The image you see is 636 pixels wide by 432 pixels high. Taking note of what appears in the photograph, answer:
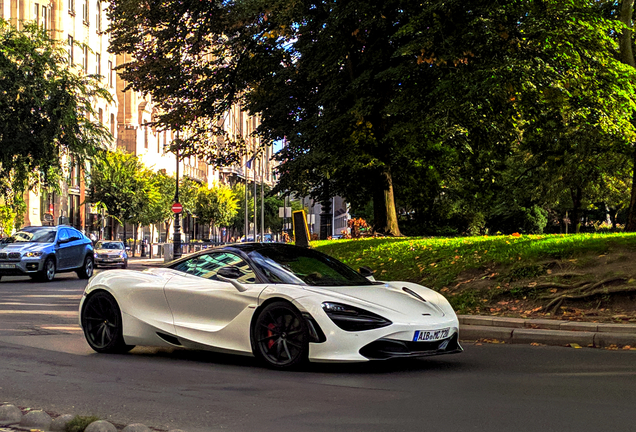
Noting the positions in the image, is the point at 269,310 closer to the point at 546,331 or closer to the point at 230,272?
the point at 230,272

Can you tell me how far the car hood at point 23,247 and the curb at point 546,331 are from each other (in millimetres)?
17896

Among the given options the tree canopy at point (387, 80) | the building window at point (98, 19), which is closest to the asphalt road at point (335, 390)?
the tree canopy at point (387, 80)


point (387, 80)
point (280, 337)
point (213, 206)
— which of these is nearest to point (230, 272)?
point (280, 337)

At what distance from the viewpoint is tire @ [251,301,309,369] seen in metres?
8.00

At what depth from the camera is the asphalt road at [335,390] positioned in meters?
5.86

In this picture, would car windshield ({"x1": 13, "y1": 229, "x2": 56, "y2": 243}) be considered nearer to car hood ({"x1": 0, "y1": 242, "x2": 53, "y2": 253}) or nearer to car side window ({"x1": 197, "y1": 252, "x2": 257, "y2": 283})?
car hood ({"x1": 0, "y1": 242, "x2": 53, "y2": 253})

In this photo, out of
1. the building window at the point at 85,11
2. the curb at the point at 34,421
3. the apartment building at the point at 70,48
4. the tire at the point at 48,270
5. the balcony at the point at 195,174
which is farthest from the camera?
the balcony at the point at 195,174

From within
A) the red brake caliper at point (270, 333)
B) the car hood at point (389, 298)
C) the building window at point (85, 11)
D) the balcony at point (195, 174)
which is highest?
the building window at point (85, 11)

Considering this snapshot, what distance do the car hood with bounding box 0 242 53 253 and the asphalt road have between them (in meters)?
16.4

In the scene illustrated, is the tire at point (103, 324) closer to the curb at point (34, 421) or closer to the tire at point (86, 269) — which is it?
the curb at point (34, 421)

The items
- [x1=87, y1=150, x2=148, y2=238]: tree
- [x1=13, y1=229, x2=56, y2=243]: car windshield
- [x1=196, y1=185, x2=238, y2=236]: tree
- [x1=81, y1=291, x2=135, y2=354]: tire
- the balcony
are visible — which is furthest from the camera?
the balcony

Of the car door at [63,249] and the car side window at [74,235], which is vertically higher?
the car side window at [74,235]

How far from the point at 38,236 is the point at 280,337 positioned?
20.6 metres

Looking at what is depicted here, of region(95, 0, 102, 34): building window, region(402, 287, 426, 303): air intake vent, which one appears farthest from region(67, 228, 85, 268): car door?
region(95, 0, 102, 34): building window
